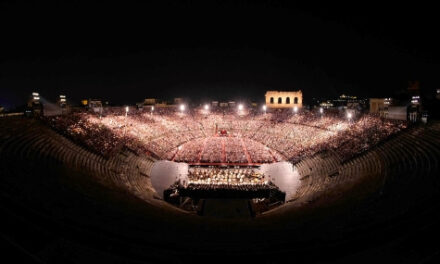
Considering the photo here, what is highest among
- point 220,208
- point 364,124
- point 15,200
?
point 364,124

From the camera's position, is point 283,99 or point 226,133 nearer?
point 226,133

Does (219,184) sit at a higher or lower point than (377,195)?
lower

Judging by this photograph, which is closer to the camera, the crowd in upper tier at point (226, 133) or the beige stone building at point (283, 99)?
the crowd in upper tier at point (226, 133)

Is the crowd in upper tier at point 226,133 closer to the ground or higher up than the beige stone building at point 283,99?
closer to the ground

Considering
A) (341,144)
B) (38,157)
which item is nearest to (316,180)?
(341,144)

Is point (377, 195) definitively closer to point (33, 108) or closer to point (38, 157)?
point (38, 157)
